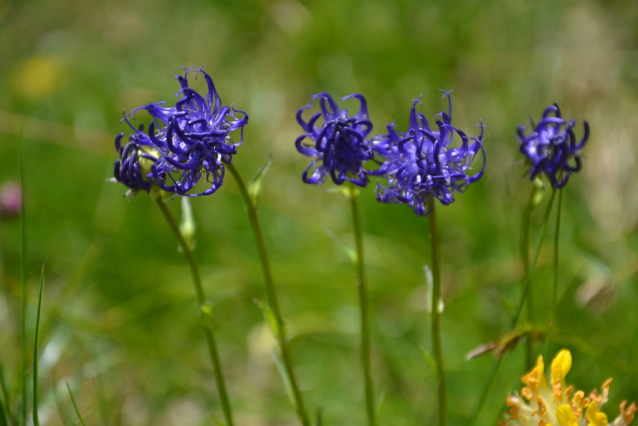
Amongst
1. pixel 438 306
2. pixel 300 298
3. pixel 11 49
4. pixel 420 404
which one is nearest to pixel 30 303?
pixel 300 298

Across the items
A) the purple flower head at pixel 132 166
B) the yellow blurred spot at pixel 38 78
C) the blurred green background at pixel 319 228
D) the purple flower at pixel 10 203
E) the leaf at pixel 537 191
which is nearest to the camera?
the purple flower head at pixel 132 166

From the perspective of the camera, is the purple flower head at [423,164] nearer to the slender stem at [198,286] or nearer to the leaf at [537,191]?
the leaf at [537,191]

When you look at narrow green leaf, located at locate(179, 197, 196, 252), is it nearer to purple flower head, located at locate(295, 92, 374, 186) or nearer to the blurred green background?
purple flower head, located at locate(295, 92, 374, 186)

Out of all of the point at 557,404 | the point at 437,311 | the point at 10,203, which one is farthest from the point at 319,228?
the point at 557,404

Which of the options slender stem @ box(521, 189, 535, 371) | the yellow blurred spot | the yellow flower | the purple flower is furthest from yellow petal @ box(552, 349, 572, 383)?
the yellow blurred spot

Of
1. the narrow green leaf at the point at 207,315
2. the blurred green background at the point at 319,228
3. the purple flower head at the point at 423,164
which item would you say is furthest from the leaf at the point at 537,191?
the narrow green leaf at the point at 207,315

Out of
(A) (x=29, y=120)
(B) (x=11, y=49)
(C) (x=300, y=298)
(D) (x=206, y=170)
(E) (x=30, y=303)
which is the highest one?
(B) (x=11, y=49)

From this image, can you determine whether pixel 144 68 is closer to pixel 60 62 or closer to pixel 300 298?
Answer: pixel 60 62
